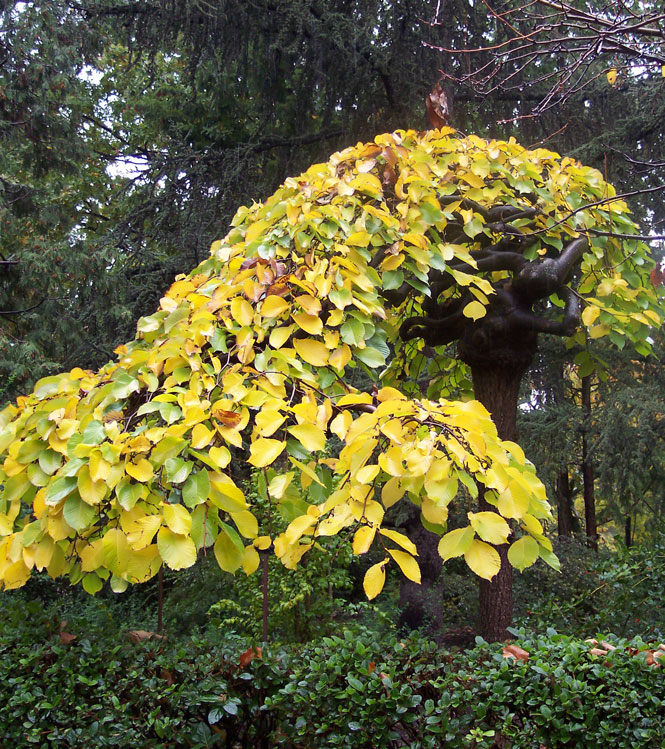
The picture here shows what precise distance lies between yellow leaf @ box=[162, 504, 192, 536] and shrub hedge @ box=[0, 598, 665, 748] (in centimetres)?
100

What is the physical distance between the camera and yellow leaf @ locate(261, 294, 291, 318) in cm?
191

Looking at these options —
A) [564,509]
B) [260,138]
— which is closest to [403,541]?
[260,138]

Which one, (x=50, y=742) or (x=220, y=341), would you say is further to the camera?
(x=50, y=742)

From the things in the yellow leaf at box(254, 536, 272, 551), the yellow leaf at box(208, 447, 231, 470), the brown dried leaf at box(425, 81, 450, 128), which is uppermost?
the brown dried leaf at box(425, 81, 450, 128)

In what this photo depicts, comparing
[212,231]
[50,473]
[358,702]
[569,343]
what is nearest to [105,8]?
[212,231]

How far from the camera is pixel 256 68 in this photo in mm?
6066

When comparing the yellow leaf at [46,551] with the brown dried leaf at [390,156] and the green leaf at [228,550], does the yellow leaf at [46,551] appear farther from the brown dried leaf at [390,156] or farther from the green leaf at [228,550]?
the brown dried leaf at [390,156]

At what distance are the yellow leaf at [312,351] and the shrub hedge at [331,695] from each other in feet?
3.33

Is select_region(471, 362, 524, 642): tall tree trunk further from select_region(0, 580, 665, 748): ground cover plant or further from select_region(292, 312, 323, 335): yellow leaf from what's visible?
select_region(292, 312, 323, 335): yellow leaf

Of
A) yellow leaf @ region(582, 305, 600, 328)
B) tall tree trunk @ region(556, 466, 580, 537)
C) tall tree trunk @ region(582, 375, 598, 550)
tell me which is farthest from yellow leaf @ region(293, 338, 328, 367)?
tall tree trunk @ region(556, 466, 580, 537)

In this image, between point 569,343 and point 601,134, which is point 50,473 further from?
point 601,134

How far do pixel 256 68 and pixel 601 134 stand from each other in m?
3.32

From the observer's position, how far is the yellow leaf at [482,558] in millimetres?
1396

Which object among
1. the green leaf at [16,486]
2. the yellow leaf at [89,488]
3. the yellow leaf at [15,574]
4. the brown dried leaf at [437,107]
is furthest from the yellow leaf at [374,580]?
the brown dried leaf at [437,107]
